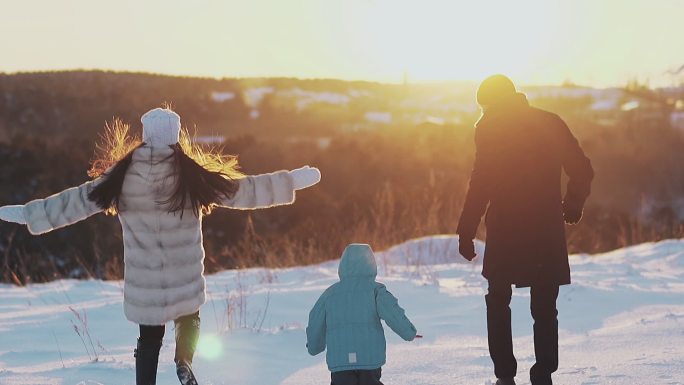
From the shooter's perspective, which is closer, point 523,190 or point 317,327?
point 317,327

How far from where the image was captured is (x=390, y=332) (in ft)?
18.3

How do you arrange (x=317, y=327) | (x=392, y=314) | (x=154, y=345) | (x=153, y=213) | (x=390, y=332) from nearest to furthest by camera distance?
1. (x=392, y=314)
2. (x=317, y=327)
3. (x=153, y=213)
4. (x=154, y=345)
5. (x=390, y=332)

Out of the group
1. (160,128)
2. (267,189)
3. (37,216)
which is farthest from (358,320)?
(37,216)

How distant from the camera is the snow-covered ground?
427 centimetres

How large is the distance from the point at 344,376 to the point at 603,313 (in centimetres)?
404

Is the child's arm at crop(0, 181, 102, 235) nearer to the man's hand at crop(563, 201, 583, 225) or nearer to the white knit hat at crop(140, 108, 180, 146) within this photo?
the white knit hat at crop(140, 108, 180, 146)

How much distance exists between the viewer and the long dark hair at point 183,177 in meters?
3.32

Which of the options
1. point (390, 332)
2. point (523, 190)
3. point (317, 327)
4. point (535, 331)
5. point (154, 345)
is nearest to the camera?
point (317, 327)

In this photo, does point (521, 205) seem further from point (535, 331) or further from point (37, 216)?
point (37, 216)

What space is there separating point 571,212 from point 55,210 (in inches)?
101

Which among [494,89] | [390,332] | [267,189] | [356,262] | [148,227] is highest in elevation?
[494,89]

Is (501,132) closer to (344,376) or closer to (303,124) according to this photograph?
(344,376)

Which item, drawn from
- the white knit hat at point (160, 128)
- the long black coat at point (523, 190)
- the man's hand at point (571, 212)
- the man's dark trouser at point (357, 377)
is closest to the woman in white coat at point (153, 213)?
the white knit hat at point (160, 128)

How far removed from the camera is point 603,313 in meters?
6.37
